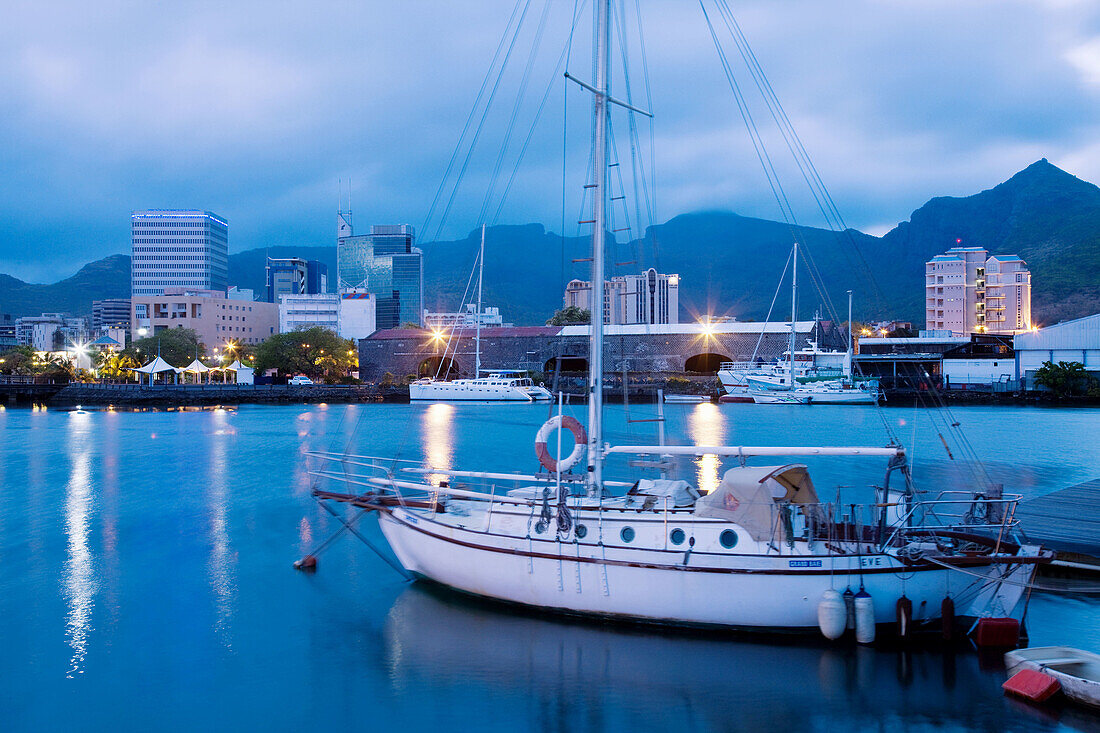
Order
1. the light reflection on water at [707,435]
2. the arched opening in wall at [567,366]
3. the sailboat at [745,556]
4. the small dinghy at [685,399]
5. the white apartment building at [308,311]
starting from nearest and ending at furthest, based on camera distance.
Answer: the sailboat at [745,556], the light reflection on water at [707,435], the small dinghy at [685,399], the arched opening in wall at [567,366], the white apartment building at [308,311]

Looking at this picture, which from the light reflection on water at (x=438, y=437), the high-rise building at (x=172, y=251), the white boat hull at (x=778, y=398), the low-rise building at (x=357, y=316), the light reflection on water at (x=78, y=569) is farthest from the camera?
the high-rise building at (x=172, y=251)

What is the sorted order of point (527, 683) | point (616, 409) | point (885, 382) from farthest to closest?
point (885, 382)
point (616, 409)
point (527, 683)

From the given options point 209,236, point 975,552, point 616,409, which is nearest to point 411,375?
point 616,409

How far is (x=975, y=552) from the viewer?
9.20 metres

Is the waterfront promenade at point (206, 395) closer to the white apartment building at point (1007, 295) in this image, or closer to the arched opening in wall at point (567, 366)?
the arched opening in wall at point (567, 366)

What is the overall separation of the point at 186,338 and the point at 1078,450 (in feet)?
242

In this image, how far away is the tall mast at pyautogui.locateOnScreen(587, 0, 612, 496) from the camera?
35.8 feet

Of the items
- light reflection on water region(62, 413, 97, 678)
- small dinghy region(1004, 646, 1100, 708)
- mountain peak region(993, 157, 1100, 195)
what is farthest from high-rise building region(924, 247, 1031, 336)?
mountain peak region(993, 157, 1100, 195)

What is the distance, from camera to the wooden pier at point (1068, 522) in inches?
442

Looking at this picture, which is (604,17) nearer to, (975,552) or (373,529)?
(975,552)

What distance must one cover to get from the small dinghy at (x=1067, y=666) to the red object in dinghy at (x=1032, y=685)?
0.25 feet

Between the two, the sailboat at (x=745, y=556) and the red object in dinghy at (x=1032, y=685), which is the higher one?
the sailboat at (x=745, y=556)

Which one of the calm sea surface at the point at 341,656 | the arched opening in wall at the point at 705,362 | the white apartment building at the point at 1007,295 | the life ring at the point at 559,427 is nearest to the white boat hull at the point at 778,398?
the arched opening in wall at the point at 705,362

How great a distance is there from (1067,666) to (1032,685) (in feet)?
1.61
